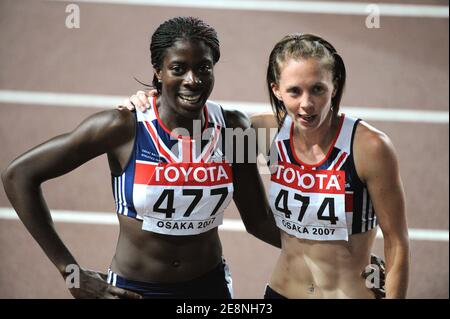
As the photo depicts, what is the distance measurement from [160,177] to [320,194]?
57 cm

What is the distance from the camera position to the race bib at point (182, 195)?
2344 mm

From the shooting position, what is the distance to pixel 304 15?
193 inches

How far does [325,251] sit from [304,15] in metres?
2.89

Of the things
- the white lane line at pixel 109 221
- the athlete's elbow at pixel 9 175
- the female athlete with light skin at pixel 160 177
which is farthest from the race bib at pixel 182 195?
the white lane line at pixel 109 221

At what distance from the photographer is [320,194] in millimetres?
2328

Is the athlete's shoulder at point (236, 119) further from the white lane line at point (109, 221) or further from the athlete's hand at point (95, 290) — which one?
the white lane line at point (109, 221)

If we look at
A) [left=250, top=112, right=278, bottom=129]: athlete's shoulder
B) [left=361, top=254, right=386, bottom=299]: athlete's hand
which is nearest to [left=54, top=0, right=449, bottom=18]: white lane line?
[left=250, top=112, right=278, bottom=129]: athlete's shoulder

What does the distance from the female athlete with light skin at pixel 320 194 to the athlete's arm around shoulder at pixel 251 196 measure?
0.41ft

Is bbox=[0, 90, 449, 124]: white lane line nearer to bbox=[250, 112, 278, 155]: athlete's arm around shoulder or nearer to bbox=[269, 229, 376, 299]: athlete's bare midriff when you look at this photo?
bbox=[250, 112, 278, 155]: athlete's arm around shoulder

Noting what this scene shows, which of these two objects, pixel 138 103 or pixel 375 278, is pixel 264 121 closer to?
pixel 138 103

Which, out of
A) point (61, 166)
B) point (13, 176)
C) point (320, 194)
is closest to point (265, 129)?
point (320, 194)

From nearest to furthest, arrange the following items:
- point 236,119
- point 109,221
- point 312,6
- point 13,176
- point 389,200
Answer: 1. point 389,200
2. point 13,176
3. point 236,119
4. point 109,221
5. point 312,6

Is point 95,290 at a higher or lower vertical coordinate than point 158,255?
lower
